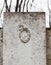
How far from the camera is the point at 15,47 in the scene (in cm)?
695

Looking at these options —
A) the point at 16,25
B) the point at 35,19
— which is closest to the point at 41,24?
the point at 35,19

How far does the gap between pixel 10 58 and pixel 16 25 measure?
0.89 m

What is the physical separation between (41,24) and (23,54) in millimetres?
922

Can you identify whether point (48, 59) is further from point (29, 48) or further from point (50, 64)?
point (29, 48)

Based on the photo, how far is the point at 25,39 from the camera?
6914mm

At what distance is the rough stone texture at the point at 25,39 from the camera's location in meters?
6.90

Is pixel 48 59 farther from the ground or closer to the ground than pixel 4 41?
closer to the ground

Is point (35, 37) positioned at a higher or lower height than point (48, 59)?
higher

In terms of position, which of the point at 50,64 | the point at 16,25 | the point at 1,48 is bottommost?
the point at 50,64

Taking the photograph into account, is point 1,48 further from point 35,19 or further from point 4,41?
point 35,19

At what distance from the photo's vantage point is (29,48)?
6.90 metres

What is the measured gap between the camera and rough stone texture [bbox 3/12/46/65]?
6898 mm

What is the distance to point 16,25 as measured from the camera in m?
6.96

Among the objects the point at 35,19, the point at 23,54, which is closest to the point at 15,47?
the point at 23,54
